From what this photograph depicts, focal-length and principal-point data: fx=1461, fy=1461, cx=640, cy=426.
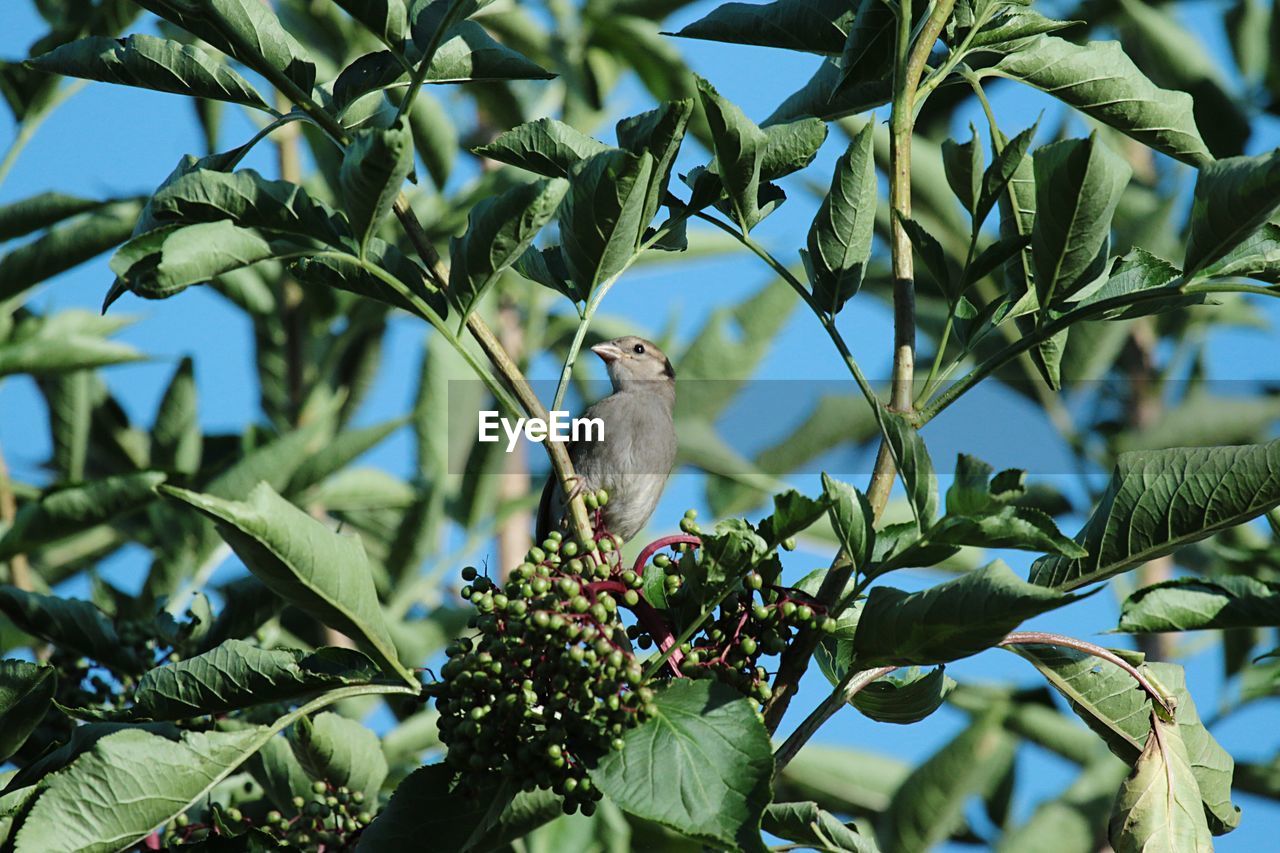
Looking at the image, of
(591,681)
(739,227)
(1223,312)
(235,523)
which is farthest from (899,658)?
(1223,312)

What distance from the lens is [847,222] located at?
229 cm

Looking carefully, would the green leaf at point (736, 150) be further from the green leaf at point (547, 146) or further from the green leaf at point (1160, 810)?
the green leaf at point (1160, 810)

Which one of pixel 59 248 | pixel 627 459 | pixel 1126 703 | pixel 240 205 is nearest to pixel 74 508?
pixel 59 248

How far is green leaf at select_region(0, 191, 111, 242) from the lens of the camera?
14.3 feet

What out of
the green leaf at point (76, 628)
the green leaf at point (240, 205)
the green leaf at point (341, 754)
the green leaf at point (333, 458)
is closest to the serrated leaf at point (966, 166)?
the green leaf at point (240, 205)

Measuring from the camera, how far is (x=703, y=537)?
2.08 m

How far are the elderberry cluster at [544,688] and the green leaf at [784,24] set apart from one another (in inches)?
37.9

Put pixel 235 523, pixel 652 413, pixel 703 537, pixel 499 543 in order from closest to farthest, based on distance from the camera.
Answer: pixel 235 523
pixel 703 537
pixel 652 413
pixel 499 543

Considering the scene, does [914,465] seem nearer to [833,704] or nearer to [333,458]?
[833,704]

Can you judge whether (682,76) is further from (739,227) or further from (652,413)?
(739,227)

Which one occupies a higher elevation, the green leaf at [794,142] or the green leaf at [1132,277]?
the green leaf at [794,142]

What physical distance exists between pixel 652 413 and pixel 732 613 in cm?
226

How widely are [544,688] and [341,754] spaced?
0.94 meters

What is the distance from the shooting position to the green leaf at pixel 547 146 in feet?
7.43
